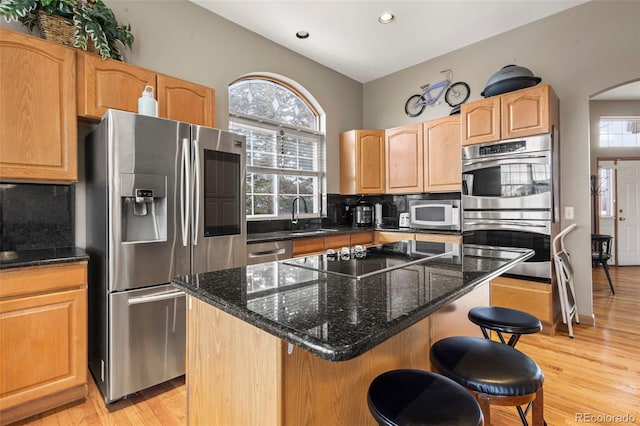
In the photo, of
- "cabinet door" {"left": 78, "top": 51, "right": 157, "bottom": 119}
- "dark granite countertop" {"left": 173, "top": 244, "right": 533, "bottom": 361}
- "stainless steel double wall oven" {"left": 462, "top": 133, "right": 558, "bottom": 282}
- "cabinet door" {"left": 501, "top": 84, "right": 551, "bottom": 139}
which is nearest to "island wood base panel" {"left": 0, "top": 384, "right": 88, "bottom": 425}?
"dark granite countertop" {"left": 173, "top": 244, "right": 533, "bottom": 361}

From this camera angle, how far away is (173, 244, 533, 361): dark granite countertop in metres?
0.69

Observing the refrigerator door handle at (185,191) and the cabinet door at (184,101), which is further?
the cabinet door at (184,101)

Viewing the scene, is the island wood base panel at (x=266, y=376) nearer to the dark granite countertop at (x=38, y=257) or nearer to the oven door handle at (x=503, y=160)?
the dark granite countertop at (x=38, y=257)

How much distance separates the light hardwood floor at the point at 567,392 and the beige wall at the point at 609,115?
453 centimetres

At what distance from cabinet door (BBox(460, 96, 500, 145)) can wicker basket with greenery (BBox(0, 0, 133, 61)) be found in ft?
10.7

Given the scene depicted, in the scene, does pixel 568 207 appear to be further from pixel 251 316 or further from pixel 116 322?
pixel 116 322

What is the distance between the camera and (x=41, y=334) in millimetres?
1758

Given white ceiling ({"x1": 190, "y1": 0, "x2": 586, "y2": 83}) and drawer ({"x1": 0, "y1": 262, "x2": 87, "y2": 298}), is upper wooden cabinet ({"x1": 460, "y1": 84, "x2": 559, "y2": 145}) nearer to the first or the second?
white ceiling ({"x1": 190, "y1": 0, "x2": 586, "y2": 83})

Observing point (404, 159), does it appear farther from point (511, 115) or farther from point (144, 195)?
point (144, 195)

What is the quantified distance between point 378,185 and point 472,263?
299 cm

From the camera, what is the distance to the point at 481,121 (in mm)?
3234

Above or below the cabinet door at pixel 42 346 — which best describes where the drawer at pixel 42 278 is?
above

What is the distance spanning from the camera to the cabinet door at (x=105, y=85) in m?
2.06

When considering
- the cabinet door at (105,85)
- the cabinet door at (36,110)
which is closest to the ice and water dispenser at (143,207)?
the cabinet door at (36,110)
